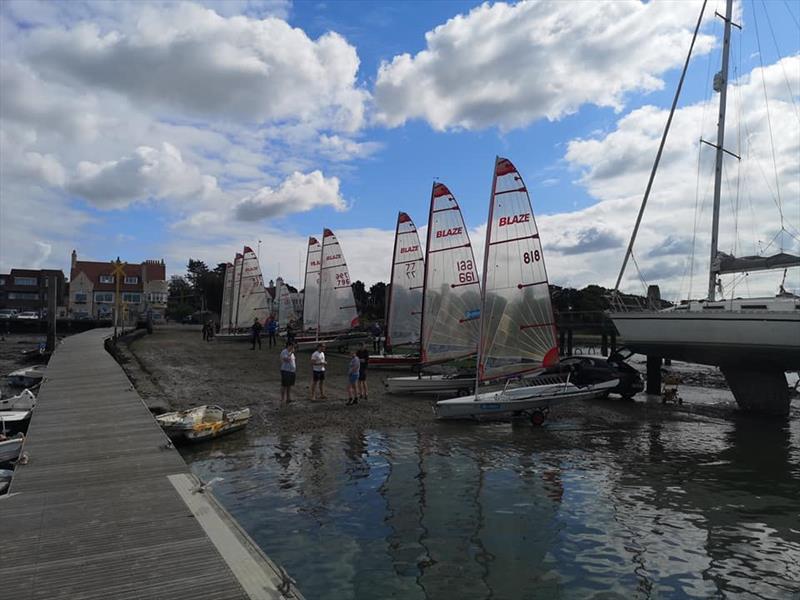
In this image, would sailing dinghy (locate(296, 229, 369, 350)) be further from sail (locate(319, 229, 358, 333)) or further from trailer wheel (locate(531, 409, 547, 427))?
trailer wheel (locate(531, 409, 547, 427))

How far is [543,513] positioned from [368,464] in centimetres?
438

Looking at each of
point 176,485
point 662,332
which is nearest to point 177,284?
point 662,332

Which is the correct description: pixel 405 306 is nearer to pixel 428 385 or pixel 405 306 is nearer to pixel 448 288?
pixel 448 288

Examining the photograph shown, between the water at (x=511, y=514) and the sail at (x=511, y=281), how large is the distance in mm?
3572

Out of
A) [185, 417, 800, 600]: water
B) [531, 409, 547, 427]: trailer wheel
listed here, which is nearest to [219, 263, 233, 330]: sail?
[531, 409, 547, 427]: trailer wheel

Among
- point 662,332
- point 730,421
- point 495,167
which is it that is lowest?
point 730,421

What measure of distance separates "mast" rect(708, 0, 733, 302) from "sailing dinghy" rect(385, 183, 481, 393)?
12142 mm

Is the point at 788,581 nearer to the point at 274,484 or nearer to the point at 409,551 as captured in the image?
the point at 409,551

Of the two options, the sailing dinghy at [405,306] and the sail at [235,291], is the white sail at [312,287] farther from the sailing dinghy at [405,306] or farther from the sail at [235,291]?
the sail at [235,291]

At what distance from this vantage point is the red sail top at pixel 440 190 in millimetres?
24938

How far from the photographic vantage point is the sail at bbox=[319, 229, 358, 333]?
3894cm

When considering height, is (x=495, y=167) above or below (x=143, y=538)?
above

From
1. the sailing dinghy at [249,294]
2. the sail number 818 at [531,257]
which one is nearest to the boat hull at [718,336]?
the sail number 818 at [531,257]

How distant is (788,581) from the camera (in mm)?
7801
